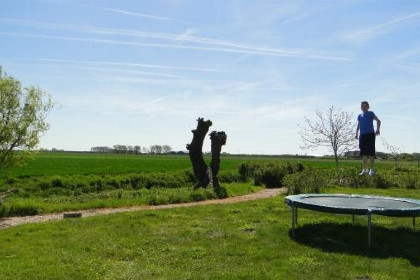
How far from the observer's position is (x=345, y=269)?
7.88 m

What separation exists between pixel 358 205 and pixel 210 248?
3.45m

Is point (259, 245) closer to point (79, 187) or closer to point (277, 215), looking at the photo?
point (277, 215)

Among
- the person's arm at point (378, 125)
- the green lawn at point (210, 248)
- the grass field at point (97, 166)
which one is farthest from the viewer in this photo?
the grass field at point (97, 166)

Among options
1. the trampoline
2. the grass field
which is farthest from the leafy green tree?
the trampoline

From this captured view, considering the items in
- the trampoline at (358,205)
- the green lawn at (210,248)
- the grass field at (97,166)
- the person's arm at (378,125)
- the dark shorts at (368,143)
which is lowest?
the green lawn at (210,248)

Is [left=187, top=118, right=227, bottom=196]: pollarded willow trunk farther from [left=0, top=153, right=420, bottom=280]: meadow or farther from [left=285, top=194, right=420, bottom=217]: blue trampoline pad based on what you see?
[left=285, top=194, right=420, bottom=217]: blue trampoline pad

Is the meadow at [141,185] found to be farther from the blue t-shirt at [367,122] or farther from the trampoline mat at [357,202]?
the trampoline mat at [357,202]

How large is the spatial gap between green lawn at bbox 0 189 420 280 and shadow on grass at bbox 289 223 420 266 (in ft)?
0.06

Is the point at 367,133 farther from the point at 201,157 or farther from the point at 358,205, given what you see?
the point at 201,157

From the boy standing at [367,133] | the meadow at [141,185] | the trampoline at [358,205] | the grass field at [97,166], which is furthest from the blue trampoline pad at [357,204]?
the grass field at [97,166]

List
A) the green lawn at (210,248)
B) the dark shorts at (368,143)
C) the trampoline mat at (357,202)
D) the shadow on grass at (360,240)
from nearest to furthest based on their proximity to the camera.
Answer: the green lawn at (210,248) → the shadow on grass at (360,240) → the trampoline mat at (357,202) → the dark shorts at (368,143)

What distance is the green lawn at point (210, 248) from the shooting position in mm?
7914

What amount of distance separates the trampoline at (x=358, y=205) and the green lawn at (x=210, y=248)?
25.1 inches

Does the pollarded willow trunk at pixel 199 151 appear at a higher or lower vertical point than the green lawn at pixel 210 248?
higher
